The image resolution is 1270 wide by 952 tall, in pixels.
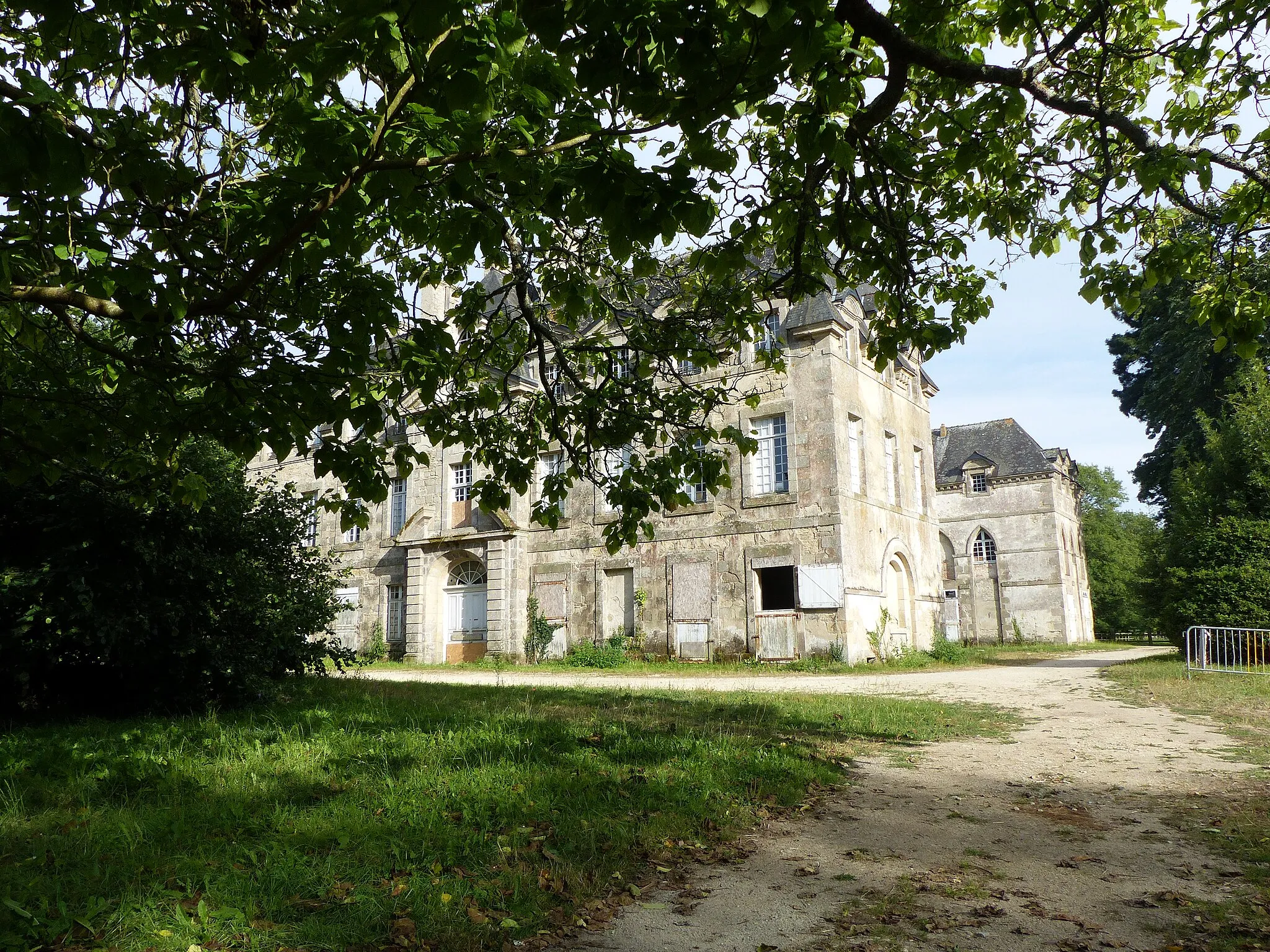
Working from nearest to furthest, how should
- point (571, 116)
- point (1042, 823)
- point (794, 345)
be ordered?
1. point (571, 116)
2. point (1042, 823)
3. point (794, 345)

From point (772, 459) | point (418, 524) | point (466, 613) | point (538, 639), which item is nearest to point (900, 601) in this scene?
point (772, 459)

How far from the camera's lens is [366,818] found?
441 centimetres

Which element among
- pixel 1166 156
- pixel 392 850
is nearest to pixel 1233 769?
pixel 1166 156

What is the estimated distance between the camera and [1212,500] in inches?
744

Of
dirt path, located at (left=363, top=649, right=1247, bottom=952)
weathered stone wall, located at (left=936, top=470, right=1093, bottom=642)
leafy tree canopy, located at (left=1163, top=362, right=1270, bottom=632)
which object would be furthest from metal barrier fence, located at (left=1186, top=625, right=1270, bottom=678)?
weathered stone wall, located at (left=936, top=470, right=1093, bottom=642)

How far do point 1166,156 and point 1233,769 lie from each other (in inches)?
187

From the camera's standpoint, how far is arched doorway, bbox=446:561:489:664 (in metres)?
24.4

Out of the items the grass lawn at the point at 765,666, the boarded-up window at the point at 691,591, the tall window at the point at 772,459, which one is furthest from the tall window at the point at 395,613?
the tall window at the point at 772,459

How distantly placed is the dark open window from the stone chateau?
42mm

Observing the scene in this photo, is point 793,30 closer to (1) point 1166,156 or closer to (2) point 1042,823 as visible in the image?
(1) point 1166,156

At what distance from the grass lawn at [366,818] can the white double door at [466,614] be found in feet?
53.7

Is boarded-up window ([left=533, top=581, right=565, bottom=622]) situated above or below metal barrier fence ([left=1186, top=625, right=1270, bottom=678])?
above

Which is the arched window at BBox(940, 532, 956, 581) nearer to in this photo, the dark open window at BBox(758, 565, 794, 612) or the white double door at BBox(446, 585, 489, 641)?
the dark open window at BBox(758, 565, 794, 612)

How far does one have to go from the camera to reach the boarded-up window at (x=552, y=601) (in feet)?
75.7
